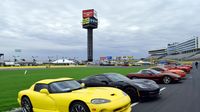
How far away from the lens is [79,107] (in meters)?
6.56

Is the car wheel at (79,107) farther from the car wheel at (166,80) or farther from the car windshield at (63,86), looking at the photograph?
the car wheel at (166,80)

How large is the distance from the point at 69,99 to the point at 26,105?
79.7 inches

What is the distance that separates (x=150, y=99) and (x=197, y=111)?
2.76m

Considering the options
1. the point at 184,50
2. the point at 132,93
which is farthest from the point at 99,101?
the point at 184,50

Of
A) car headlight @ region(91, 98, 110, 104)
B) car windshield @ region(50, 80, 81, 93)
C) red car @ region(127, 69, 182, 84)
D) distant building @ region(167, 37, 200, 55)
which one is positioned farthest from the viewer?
distant building @ region(167, 37, 200, 55)

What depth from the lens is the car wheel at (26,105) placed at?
7830 mm

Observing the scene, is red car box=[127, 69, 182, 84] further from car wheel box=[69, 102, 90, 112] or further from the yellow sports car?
car wheel box=[69, 102, 90, 112]

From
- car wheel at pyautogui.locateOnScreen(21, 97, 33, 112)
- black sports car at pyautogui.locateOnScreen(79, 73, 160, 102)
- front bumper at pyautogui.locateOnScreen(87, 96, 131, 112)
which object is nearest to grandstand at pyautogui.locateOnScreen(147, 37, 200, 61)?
black sports car at pyautogui.locateOnScreen(79, 73, 160, 102)

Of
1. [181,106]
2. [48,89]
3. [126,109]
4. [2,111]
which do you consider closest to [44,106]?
[48,89]

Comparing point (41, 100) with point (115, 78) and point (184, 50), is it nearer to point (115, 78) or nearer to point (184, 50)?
point (115, 78)

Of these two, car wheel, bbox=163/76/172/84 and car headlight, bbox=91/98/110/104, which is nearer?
car headlight, bbox=91/98/110/104

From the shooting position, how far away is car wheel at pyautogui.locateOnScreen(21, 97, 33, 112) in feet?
25.7

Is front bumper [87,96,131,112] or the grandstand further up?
the grandstand

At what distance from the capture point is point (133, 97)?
387 inches
